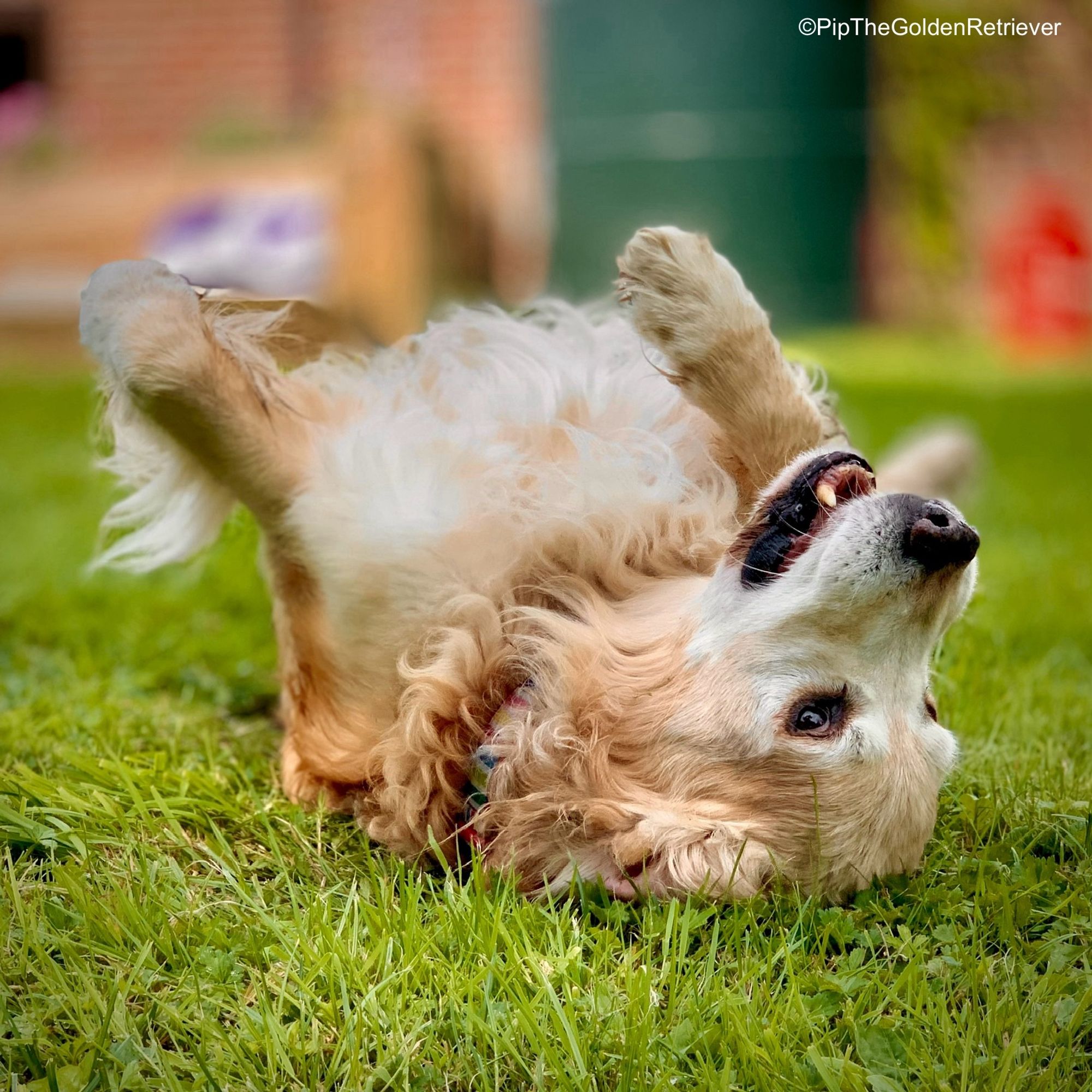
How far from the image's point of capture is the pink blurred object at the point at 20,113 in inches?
443

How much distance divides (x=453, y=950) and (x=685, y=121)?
473 inches

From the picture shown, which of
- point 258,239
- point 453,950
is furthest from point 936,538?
point 258,239

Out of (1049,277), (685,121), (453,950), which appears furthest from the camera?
(1049,277)

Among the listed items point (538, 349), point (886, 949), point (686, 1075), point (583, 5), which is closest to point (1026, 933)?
point (886, 949)

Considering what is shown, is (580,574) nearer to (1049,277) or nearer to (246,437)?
(246,437)

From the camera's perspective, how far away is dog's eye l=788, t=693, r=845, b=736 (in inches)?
87.9

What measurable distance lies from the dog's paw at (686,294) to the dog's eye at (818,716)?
2.56 ft

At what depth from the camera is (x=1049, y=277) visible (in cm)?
1303

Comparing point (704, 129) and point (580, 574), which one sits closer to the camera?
point (580, 574)

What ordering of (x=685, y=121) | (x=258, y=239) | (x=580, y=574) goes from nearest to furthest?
(x=580, y=574), (x=258, y=239), (x=685, y=121)

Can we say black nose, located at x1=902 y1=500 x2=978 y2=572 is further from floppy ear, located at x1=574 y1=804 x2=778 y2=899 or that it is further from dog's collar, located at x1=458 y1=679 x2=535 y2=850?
dog's collar, located at x1=458 y1=679 x2=535 y2=850

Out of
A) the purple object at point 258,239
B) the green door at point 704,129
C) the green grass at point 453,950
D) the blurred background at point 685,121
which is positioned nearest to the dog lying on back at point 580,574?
the green grass at point 453,950

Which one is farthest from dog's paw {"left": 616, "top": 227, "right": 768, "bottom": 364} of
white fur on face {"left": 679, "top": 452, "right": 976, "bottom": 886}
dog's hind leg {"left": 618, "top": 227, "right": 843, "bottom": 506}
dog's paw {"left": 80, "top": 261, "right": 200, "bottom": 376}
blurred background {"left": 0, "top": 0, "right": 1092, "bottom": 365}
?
blurred background {"left": 0, "top": 0, "right": 1092, "bottom": 365}

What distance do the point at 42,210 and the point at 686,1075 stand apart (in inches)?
381
